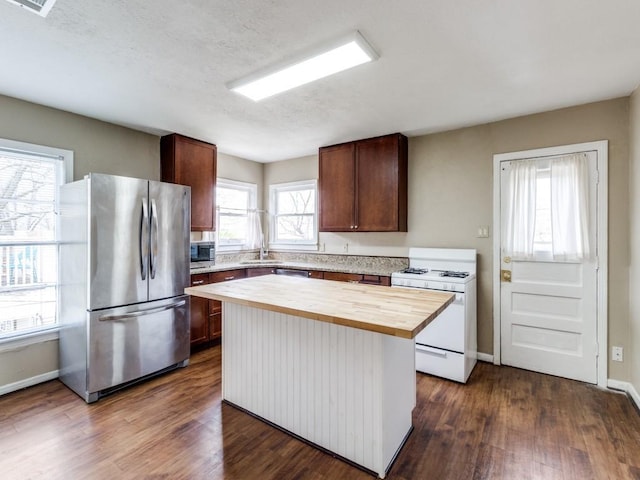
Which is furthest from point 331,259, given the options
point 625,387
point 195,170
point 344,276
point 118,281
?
point 625,387

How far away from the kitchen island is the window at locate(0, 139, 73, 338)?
1.85m

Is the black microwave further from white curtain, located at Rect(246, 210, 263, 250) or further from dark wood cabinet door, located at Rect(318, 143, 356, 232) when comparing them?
dark wood cabinet door, located at Rect(318, 143, 356, 232)

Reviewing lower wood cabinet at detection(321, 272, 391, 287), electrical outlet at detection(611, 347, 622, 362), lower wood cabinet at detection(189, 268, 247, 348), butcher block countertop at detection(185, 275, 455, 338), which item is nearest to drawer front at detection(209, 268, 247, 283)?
lower wood cabinet at detection(189, 268, 247, 348)

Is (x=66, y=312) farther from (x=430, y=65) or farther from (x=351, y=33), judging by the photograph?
(x=430, y=65)

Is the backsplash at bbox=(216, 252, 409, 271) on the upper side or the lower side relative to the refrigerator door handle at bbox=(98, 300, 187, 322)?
upper

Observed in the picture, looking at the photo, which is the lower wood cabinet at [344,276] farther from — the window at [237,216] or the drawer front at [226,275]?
the window at [237,216]

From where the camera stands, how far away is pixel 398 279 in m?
3.27

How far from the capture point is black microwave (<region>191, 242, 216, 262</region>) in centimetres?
384

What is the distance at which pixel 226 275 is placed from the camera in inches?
153

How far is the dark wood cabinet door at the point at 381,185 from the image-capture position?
144 inches

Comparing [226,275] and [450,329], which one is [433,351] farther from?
[226,275]

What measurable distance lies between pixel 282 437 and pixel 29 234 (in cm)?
281

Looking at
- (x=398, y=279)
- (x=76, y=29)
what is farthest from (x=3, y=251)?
(x=398, y=279)

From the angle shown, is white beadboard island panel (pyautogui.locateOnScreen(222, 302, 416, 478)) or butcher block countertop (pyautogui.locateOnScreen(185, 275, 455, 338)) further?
white beadboard island panel (pyautogui.locateOnScreen(222, 302, 416, 478))
